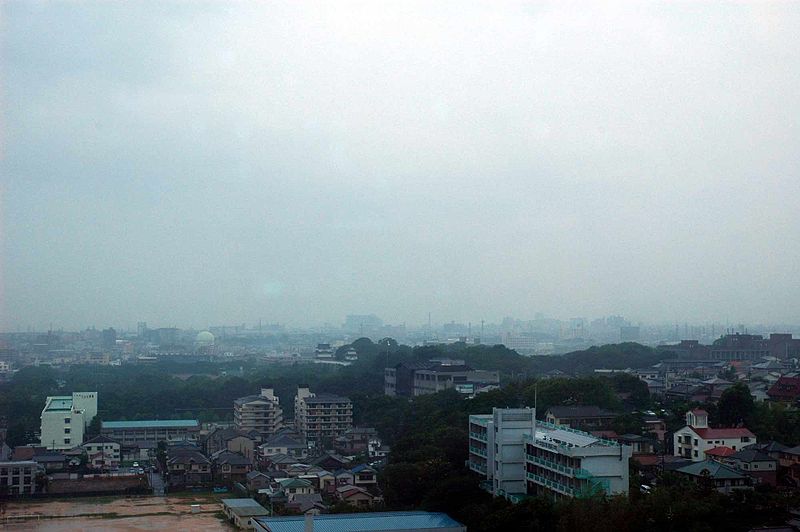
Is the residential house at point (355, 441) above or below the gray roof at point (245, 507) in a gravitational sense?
above

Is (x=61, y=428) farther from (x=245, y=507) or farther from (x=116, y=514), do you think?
(x=245, y=507)

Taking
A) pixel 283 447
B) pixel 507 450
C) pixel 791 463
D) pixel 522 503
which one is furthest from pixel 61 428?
pixel 791 463

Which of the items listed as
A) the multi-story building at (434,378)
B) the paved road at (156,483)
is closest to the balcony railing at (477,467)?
the paved road at (156,483)

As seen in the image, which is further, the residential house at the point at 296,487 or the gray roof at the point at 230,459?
the gray roof at the point at 230,459

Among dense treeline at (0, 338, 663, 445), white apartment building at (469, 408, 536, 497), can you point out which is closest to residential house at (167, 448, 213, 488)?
dense treeline at (0, 338, 663, 445)

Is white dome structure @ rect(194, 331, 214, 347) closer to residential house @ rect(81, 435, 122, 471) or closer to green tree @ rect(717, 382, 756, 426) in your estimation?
residential house @ rect(81, 435, 122, 471)

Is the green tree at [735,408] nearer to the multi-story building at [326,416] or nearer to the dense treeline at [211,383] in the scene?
the dense treeline at [211,383]

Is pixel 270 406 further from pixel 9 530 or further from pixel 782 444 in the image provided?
pixel 782 444
